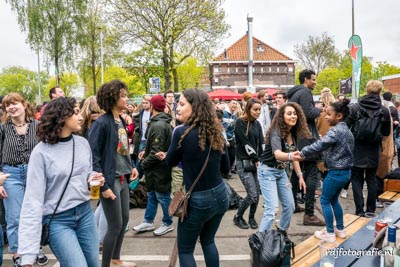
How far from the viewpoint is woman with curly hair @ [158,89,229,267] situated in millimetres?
2449

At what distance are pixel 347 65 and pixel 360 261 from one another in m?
47.4

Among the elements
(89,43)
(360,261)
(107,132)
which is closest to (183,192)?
(107,132)

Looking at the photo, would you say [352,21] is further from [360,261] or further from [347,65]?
[347,65]

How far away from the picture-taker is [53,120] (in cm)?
230

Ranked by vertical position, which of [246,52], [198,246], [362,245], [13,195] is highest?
[246,52]

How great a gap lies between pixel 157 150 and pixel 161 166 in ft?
0.92

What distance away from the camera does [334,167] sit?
378 centimetres

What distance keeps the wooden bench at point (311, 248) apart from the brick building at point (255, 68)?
→ 37.9 m

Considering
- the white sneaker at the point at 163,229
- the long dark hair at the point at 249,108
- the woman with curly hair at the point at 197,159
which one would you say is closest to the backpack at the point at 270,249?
the woman with curly hair at the point at 197,159

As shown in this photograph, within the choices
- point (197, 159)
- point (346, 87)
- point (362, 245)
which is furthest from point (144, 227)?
point (346, 87)

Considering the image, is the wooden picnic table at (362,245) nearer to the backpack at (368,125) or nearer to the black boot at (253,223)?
the backpack at (368,125)

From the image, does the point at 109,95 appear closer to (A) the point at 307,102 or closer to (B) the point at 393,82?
(A) the point at 307,102

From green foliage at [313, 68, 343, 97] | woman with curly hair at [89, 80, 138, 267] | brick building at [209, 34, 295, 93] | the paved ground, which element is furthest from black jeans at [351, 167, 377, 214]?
green foliage at [313, 68, 343, 97]

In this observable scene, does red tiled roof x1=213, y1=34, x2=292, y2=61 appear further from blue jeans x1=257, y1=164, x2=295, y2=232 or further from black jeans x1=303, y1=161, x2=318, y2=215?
blue jeans x1=257, y1=164, x2=295, y2=232
